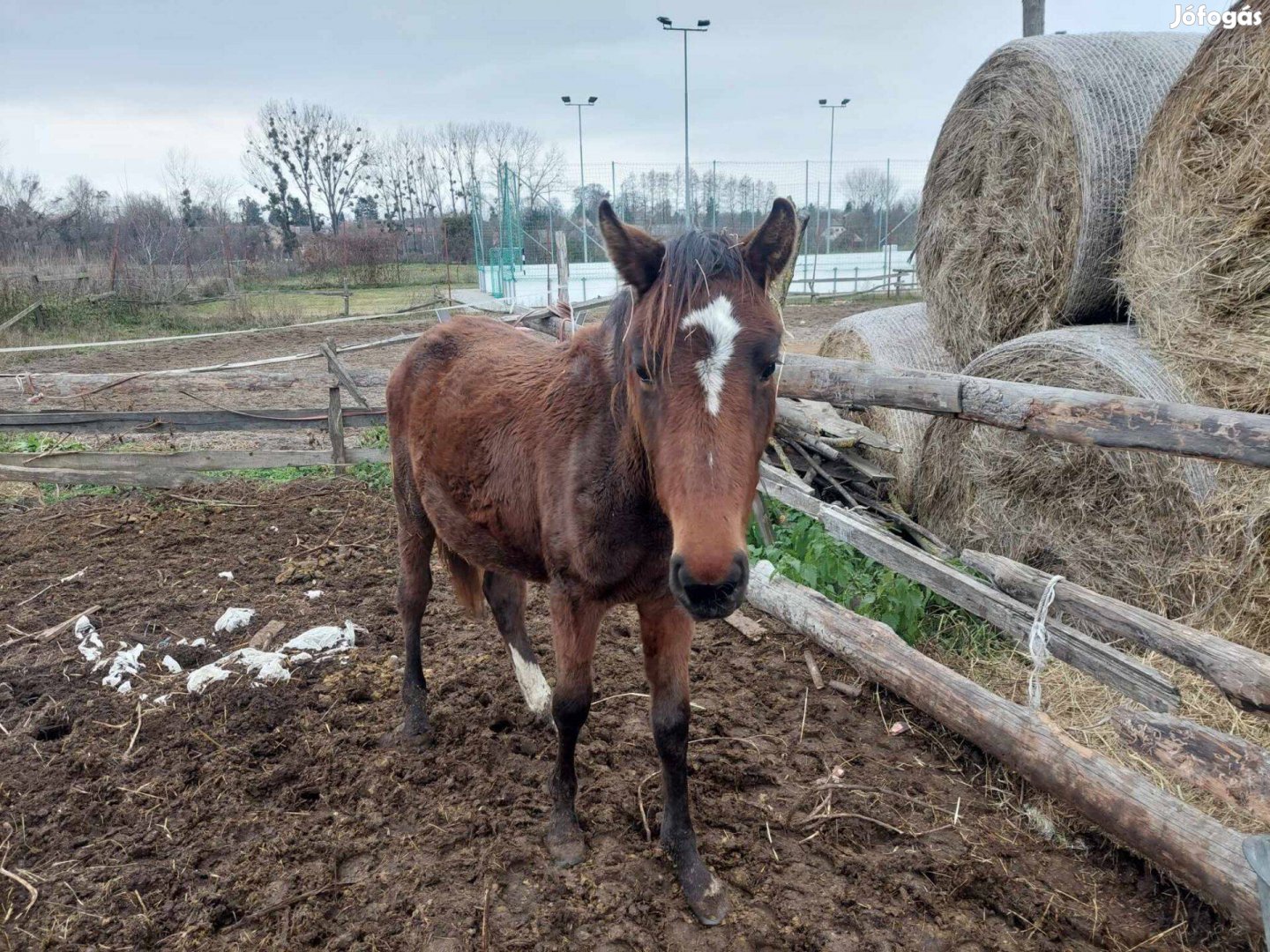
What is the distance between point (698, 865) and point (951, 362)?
4.60m

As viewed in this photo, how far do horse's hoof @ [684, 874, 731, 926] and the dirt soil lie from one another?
4 cm

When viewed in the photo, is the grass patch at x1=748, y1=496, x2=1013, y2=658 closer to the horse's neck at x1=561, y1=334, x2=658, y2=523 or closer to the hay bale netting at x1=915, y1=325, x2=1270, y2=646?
the hay bale netting at x1=915, y1=325, x2=1270, y2=646

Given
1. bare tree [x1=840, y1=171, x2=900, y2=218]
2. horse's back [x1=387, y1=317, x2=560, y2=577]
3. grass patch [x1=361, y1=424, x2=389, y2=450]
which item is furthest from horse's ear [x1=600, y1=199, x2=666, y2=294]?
bare tree [x1=840, y1=171, x2=900, y2=218]

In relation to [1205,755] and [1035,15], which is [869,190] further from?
[1205,755]

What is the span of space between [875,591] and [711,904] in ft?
8.15

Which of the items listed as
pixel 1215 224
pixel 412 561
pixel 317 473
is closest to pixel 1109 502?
pixel 1215 224

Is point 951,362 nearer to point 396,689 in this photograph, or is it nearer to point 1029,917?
point 1029,917

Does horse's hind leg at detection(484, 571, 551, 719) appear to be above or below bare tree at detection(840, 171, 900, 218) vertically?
below

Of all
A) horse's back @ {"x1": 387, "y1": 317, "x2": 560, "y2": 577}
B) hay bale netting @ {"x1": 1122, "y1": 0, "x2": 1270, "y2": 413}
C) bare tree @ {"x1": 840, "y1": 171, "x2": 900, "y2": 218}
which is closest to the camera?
horse's back @ {"x1": 387, "y1": 317, "x2": 560, "y2": 577}

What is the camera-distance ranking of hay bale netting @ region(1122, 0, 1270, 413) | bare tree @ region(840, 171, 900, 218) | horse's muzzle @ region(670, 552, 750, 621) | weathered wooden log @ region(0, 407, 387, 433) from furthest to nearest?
bare tree @ region(840, 171, 900, 218) → weathered wooden log @ region(0, 407, 387, 433) → hay bale netting @ region(1122, 0, 1270, 413) → horse's muzzle @ region(670, 552, 750, 621)

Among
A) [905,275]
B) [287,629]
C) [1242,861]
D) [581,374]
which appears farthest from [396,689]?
[905,275]

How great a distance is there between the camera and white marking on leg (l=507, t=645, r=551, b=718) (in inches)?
144

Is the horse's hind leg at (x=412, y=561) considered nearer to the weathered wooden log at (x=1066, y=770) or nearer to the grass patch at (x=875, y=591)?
the weathered wooden log at (x=1066, y=770)

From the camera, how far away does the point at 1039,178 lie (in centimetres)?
475
